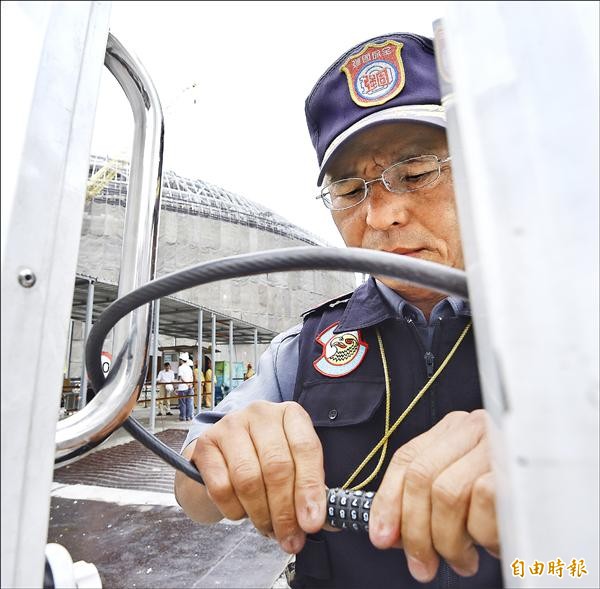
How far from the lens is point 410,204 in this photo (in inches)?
33.0

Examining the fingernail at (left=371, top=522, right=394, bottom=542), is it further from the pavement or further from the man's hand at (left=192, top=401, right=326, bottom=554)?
the pavement

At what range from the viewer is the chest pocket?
85 cm

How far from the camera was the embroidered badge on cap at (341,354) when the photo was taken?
3.03ft

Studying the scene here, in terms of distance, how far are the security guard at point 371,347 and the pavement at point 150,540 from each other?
0.94 meters

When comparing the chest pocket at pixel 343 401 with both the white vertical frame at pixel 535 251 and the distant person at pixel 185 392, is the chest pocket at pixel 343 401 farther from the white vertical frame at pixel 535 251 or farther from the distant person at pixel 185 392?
the distant person at pixel 185 392

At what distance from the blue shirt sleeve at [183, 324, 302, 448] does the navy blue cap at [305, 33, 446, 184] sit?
0.45 metres

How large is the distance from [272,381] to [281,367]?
0.05m

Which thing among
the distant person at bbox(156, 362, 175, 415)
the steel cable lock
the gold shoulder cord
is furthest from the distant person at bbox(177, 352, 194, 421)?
the steel cable lock

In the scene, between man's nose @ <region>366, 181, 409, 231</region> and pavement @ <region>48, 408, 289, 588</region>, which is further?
pavement @ <region>48, 408, 289, 588</region>

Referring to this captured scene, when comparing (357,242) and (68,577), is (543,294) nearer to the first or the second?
(68,577)

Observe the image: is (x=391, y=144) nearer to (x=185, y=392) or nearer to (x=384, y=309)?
(x=384, y=309)

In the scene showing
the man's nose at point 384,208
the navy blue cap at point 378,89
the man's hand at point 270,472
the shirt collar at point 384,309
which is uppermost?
the navy blue cap at point 378,89

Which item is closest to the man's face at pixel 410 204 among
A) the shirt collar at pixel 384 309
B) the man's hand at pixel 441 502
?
the shirt collar at pixel 384 309

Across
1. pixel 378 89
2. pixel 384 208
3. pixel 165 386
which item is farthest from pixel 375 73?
pixel 165 386
